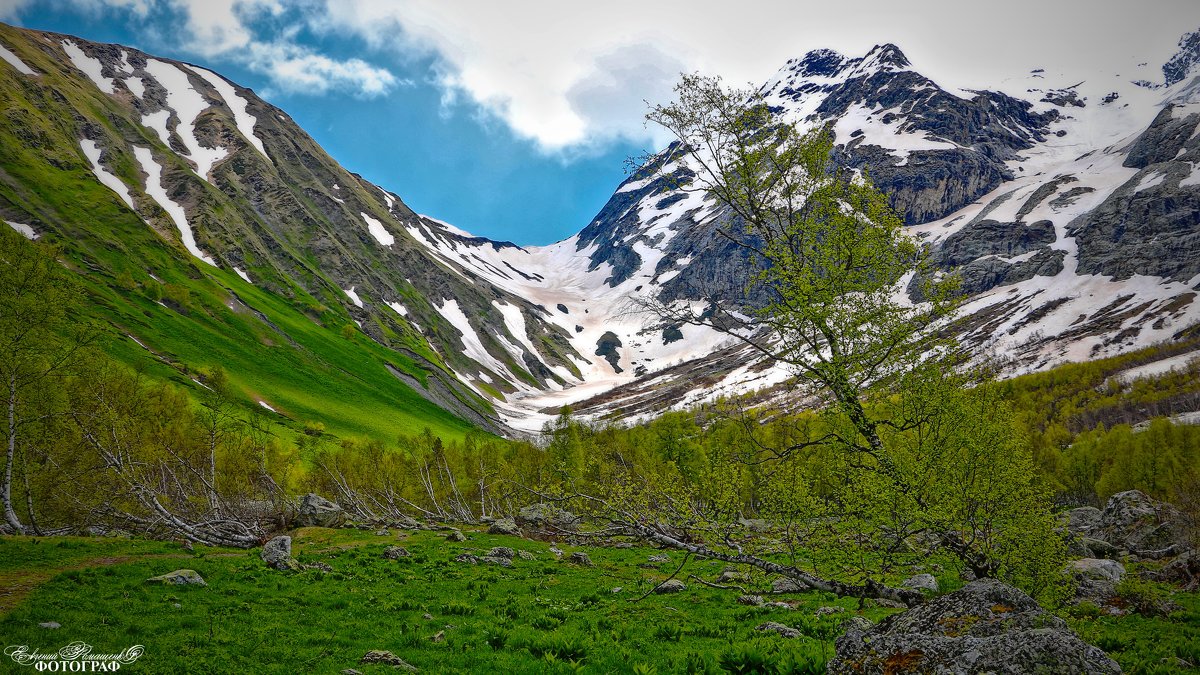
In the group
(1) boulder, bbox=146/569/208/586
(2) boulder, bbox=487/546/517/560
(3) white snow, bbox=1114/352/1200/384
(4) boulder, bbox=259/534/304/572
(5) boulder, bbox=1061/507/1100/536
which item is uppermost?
(1) boulder, bbox=146/569/208/586

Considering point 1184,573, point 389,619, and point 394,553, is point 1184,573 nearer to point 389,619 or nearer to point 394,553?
point 389,619

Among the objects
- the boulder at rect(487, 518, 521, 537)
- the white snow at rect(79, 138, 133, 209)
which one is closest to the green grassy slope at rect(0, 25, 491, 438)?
the white snow at rect(79, 138, 133, 209)

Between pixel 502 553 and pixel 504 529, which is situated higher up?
pixel 502 553

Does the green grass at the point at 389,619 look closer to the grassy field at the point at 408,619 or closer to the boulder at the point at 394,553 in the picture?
the grassy field at the point at 408,619

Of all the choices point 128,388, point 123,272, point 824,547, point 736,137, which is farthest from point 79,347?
point 123,272

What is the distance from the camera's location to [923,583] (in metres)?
22.9

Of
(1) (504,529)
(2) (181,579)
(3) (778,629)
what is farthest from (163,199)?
(3) (778,629)

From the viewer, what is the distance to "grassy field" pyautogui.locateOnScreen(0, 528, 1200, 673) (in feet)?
39.7

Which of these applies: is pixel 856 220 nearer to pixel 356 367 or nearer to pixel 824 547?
pixel 824 547

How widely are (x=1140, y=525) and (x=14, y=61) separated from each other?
264220mm

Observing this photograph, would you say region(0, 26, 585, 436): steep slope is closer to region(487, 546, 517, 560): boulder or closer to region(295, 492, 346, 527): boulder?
region(295, 492, 346, 527): boulder

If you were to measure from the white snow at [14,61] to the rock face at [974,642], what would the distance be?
24031 centimetres

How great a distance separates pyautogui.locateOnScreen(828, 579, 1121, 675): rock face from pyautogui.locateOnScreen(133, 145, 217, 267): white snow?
179151 mm

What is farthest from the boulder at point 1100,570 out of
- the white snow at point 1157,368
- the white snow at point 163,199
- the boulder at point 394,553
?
the white snow at point 163,199
